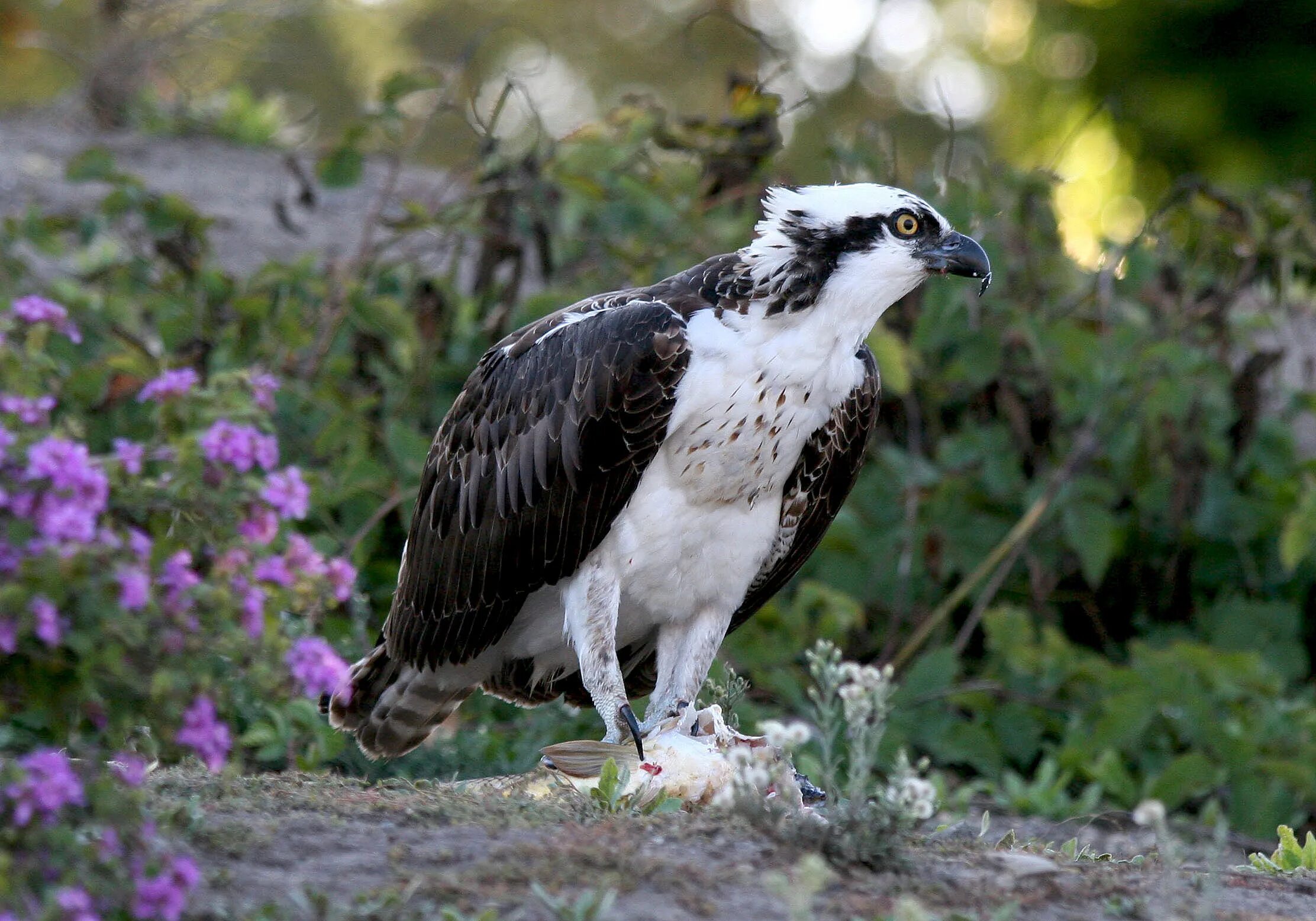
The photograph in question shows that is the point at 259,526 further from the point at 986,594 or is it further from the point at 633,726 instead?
the point at 986,594

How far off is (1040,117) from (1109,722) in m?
10.5

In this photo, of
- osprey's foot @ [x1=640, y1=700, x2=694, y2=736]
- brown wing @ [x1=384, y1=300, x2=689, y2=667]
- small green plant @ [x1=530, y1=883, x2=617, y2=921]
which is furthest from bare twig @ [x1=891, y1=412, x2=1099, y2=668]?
small green plant @ [x1=530, y1=883, x2=617, y2=921]

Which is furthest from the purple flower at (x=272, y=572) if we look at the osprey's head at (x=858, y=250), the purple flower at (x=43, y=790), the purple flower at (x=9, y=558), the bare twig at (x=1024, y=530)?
the bare twig at (x=1024, y=530)

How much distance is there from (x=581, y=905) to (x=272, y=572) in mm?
828

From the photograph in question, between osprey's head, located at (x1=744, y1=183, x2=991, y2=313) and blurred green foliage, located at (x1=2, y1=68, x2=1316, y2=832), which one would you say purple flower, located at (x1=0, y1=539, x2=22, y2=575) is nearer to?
osprey's head, located at (x1=744, y1=183, x2=991, y2=313)

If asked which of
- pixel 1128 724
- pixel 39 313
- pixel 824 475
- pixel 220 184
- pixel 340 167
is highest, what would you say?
pixel 220 184

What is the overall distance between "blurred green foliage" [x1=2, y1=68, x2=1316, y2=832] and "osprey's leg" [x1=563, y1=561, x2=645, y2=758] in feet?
4.36

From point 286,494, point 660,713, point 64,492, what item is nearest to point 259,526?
point 286,494

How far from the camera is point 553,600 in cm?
433

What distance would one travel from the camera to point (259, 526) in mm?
2914

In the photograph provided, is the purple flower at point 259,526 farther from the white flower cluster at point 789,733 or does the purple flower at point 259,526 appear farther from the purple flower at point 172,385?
the white flower cluster at point 789,733

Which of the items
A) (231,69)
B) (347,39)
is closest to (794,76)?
(231,69)

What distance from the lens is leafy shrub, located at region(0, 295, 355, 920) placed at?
218cm

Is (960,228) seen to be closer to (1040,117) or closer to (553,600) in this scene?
(553,600)
